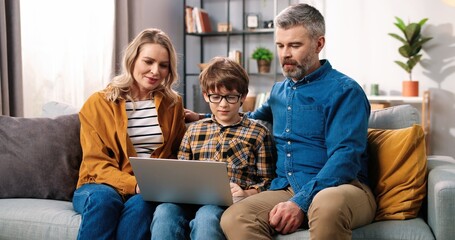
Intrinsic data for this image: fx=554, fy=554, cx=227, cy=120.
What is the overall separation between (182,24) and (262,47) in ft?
2.91

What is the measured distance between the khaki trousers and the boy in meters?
0.13

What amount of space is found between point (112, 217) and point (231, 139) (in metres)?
0.50

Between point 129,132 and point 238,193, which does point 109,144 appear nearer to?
point 129,132

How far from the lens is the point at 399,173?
1890 millimetres

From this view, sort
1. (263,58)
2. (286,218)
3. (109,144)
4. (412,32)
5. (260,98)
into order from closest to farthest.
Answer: (286,218) < (109,144) < (412,32) < (260,98) < (263,58)

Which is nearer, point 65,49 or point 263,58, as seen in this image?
point 65,49

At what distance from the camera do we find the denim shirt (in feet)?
5.86

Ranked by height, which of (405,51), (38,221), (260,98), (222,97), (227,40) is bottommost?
(38,221)

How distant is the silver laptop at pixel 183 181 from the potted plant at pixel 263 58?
142 inches

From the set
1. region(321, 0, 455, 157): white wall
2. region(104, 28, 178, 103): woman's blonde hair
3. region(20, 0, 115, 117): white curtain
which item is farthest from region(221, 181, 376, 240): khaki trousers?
region(321, 0, 455, 157): white wall

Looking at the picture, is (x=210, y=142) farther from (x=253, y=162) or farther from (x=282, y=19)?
(x=282, y=19)

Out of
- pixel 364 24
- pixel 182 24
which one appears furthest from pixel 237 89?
pixel 182 24

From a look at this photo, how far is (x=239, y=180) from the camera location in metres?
1.95

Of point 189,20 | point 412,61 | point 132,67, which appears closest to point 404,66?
point 412,61
